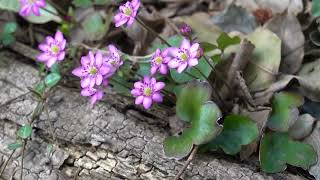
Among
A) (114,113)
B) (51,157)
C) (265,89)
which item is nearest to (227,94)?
(265,89)

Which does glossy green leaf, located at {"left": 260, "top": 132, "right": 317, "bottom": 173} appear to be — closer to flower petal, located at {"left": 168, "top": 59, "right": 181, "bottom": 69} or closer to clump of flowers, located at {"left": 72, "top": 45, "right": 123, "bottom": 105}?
flower petal, located at {"left": 168, "top": 59, "right": 181, "bottom": 69}

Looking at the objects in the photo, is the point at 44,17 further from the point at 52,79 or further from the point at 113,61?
the point at 113,61

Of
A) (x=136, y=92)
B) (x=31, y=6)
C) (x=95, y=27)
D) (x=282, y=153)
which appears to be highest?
(x=31, y=6)

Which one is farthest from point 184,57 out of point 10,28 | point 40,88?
point 10,28

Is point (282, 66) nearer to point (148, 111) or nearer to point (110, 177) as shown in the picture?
point (148, 111)

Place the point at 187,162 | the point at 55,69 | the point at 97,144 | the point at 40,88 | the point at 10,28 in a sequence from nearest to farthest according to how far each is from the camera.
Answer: the point at 187,162
the point at 97,144
the point at 40,88
the point at 55,69
the point at 10,28

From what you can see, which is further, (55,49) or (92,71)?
(55,49)

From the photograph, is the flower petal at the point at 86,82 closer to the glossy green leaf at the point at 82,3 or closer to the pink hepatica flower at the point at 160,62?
the pink hepatica flower at the point at 160,62

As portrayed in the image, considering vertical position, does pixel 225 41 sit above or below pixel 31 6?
below
